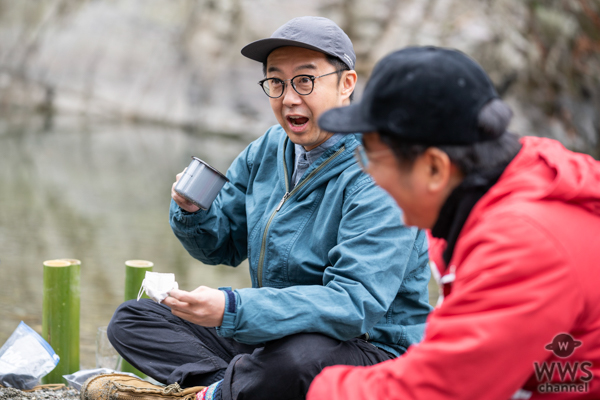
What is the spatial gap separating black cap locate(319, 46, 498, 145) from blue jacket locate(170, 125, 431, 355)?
2.65 feet

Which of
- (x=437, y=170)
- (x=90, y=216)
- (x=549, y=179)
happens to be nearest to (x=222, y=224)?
(x=437, y=170)

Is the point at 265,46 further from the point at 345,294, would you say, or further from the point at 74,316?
the point at 74,316

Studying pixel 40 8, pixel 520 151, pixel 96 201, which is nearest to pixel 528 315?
pixel 520 151

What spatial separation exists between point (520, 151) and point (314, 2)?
12958 millimetres

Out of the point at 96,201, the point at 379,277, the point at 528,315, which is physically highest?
the point at 528,315

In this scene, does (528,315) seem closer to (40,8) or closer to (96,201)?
(96,201)

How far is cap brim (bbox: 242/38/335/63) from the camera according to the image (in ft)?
7.43

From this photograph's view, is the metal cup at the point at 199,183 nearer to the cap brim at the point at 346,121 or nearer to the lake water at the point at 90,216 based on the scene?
the cap brim at the point at 346,121

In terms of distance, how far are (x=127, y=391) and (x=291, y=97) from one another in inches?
46.1

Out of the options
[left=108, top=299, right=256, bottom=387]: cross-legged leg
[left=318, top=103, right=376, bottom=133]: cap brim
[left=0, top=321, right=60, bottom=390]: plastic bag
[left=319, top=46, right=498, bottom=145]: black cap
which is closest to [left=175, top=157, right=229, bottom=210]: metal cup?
[left=108, top=299, right=256, bottom=387]: cross-legged leg

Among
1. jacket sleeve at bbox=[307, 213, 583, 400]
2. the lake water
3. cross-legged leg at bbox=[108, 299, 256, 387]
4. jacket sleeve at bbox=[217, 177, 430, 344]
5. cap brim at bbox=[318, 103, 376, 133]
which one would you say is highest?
cap brim at bbox=[318, 103, 376, 133]

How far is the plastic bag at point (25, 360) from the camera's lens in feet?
8.04

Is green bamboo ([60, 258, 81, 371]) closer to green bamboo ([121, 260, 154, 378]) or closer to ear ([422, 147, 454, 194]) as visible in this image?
green bamboo ([121, 260, 154, 378])

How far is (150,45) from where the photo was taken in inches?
568
